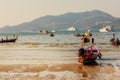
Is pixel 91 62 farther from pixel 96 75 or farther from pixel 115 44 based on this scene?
pixel 115 44

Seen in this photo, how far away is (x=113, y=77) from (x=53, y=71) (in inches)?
261

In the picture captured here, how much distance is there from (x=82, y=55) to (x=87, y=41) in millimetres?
50428

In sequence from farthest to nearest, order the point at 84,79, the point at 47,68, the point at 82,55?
the point at 82,55 < the point at 47,68 < the point at 84,79

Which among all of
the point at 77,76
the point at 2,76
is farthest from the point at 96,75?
the point at 2,76

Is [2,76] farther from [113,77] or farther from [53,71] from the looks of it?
[113,77]

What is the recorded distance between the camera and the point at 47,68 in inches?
1289

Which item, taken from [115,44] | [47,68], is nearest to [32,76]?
[47,68]

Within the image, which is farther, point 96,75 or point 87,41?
point 87,41

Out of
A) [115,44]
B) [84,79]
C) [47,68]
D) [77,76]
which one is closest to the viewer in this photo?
[84,79]

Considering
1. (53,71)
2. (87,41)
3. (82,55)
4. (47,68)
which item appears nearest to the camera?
(53,71)

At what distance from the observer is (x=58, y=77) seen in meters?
26.3

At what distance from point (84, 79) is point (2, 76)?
7105 millimetres

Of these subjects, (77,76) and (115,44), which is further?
(115,44)

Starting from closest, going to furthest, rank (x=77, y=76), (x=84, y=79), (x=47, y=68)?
1. (x=84, y=79)
2. (x=77, y=76)
3. (x=47, y=68)
